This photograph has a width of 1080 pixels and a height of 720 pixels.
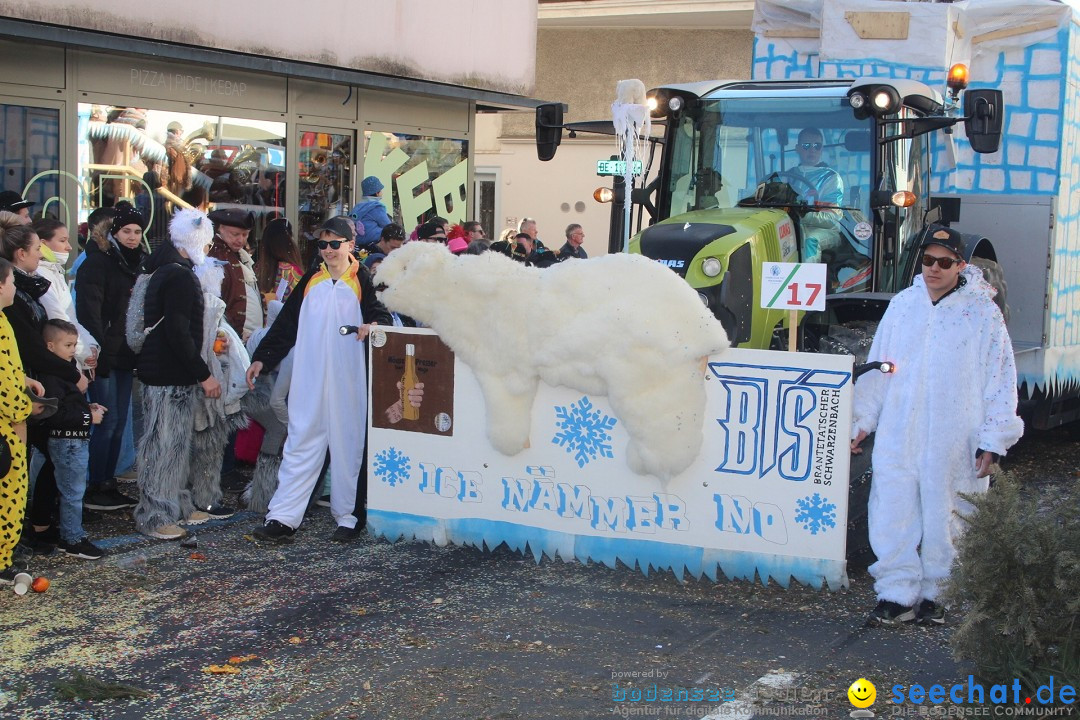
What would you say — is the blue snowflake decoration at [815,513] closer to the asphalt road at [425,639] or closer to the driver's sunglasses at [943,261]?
the asphalt road at [425,639]

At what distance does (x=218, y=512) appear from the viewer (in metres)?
7.74

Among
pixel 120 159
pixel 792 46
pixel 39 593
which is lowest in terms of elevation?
pixel 39 593

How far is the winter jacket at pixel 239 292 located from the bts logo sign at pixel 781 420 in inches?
151

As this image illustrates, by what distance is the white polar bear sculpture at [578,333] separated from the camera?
6.12 m

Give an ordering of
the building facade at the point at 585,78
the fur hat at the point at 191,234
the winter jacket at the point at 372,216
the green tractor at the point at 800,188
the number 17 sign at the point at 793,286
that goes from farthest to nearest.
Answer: the building facade at the point at 585,78 → the winter jacket at the point at 372,216 → the green tractor at the point at 800,188 → the fur hat at the point at 191,234 → the number 17 sign at the point at 793,286

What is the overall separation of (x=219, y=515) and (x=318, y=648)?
265cm

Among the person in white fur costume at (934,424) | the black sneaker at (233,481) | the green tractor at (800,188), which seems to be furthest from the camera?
the black sneaker at (233,481)

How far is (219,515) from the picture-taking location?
7.71 m

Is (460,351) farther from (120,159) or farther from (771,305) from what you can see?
(120,159)

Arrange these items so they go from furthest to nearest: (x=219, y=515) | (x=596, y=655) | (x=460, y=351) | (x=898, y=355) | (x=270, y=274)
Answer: (x=270, y=274)
(x=219, y=515)
(x=460, y=351)
(x=898, y=355)
(x=596, y=655)

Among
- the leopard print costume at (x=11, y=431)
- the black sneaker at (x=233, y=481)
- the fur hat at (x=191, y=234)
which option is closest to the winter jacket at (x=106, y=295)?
the fur hat at (x=191, y=234)

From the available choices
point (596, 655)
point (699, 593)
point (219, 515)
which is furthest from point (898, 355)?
point (219, 515)

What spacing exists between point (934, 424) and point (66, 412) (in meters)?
4.62

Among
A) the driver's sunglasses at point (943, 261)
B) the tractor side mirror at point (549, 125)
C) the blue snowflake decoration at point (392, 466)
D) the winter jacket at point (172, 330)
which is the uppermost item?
the tractor side mirror at point (549, 125)
